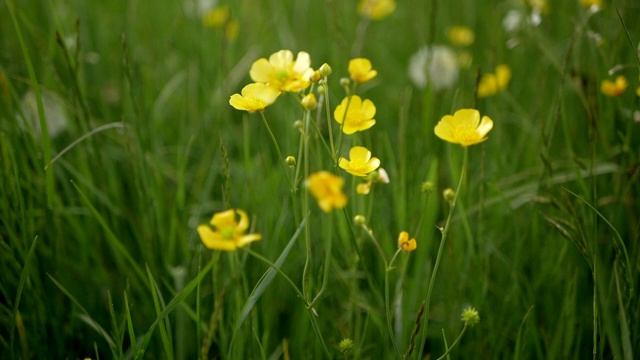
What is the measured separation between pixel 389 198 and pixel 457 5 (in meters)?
1.20

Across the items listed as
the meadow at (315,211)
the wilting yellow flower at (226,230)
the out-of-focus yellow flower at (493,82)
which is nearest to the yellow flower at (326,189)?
the meadow at (315,211)

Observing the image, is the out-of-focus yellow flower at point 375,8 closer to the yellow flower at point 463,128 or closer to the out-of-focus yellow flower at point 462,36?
the out-of-focus yellow flower at point 462,36

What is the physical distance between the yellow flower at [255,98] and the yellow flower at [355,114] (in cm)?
10

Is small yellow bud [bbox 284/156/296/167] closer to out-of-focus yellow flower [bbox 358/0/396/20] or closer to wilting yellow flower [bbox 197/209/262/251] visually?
wilting yellow flower [bbox 197/209/262/251]

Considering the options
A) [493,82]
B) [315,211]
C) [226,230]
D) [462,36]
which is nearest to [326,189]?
[226,230]

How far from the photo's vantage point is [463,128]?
0.83 meters

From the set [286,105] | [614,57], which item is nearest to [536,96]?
[614,57]

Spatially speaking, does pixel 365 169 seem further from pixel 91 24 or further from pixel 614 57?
pixel 91 24

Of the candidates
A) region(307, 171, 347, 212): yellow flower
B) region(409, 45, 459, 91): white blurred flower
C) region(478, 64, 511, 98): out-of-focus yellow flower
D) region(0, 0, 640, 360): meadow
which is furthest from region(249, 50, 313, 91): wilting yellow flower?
region(409, 45, 459, 91): white blurred flower

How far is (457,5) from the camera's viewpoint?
2.35 metres

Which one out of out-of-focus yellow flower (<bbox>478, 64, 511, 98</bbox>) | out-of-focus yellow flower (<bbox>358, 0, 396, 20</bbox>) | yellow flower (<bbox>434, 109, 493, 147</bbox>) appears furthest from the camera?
out-of-focus yellow flower (<bbox>358, 0, 396, 20</bbox>)

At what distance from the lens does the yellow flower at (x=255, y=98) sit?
815 mm

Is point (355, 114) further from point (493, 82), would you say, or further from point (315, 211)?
point (493, 82)

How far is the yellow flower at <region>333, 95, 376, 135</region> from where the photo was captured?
86 cm
